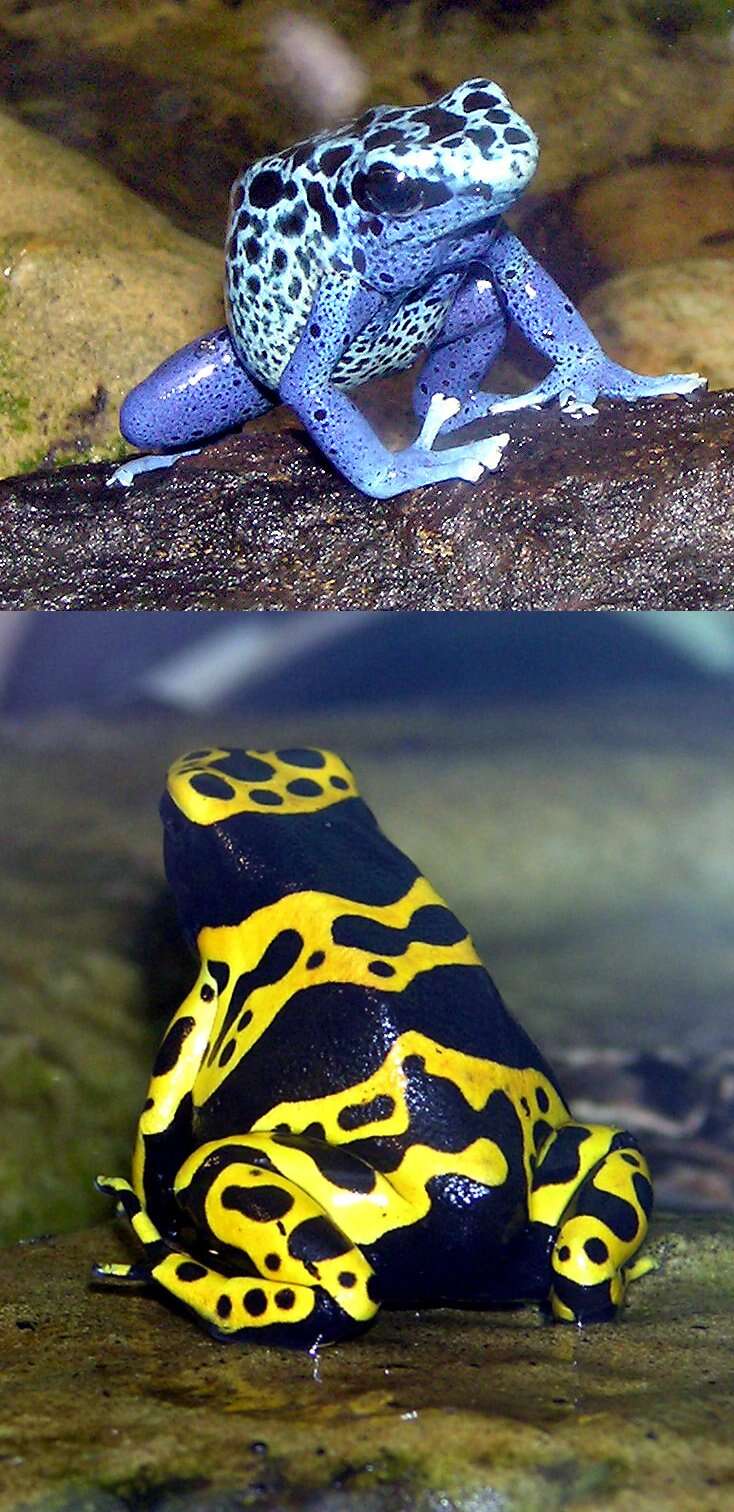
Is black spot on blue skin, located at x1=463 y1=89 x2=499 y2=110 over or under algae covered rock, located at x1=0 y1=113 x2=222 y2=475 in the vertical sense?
over

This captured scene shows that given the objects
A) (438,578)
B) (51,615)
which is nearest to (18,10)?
(51,615)

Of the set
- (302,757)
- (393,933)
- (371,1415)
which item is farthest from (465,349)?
(371,1415)

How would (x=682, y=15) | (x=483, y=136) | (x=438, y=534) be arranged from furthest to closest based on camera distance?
(x=682, y=15) < (x=438, y=534) < (x=483, y=136)

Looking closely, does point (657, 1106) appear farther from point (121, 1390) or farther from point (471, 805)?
point (121, 1390)

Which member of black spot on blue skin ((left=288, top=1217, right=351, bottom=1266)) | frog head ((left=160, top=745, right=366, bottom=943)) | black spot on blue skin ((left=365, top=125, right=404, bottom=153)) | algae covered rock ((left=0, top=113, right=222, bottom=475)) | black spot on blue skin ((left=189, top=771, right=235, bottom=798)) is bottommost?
black spot on blue skin ((left=288, top=1217, right=351, bottom=1266))

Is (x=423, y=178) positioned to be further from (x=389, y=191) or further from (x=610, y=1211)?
(x=610, y=1211)

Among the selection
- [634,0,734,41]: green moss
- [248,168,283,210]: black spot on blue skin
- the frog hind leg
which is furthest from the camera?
[634,0,734,41]: green moss

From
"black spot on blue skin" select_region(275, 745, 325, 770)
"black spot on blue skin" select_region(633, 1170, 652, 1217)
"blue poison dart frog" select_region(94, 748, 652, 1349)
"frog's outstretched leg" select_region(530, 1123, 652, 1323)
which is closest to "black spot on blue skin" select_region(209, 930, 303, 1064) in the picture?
"blue poison dart frog" select_region(94, 748, 652, 1349)

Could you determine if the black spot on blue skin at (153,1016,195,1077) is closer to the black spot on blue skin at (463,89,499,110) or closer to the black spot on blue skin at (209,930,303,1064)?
the black spot on blue skin at (209,930,303,1064)
